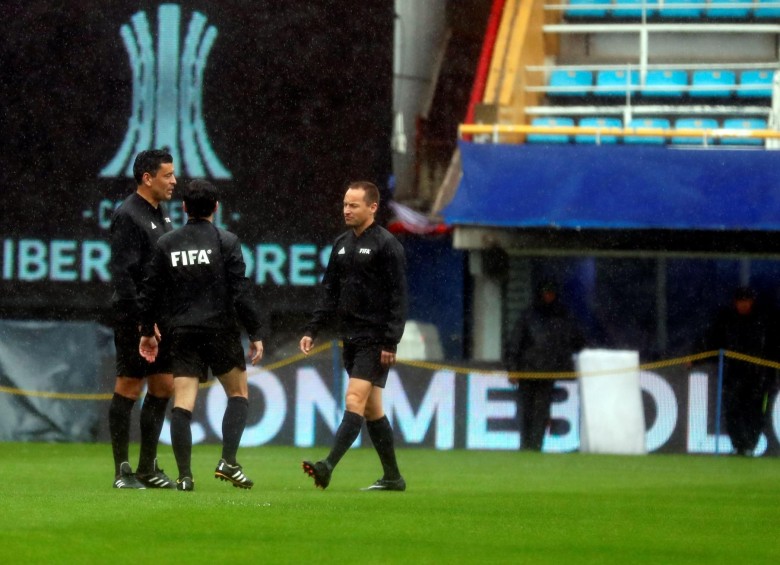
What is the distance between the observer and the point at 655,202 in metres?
18.6

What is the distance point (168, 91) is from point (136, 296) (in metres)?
8.57

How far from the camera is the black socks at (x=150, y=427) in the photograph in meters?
10.6

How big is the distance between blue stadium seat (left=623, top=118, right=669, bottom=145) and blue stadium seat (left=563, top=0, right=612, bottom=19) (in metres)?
2.27

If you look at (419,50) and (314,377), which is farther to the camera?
(419,50)

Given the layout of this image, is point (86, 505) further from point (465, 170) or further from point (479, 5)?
point (479, 5)

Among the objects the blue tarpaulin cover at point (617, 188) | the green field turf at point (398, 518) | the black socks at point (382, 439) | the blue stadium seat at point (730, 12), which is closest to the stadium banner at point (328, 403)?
the blue tarpaulin cover at point (617, 188)

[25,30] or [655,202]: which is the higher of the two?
[25,30]

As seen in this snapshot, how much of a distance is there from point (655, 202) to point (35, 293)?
660 centimetres

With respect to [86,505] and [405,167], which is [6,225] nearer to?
[405,167]

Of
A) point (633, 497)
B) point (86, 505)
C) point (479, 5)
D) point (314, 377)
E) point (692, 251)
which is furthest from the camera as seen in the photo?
point (479, 5)

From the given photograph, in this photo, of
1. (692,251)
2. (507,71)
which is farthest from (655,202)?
(507,71)

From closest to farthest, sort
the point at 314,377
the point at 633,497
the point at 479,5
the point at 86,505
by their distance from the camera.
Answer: the point at 86,505 < the point at 633,497 < the point at 314,377 < the point at 479,5

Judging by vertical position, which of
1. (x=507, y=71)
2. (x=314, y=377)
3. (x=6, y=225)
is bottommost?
(x=314, y=377)

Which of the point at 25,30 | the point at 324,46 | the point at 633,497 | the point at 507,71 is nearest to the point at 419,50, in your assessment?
the point at 507,71
